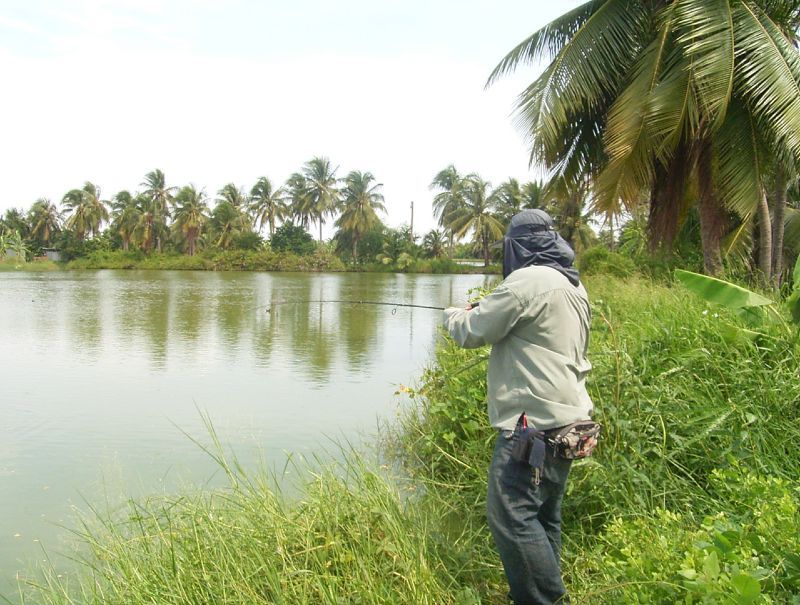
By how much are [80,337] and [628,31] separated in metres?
10.1

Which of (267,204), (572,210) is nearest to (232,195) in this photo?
(267,204)

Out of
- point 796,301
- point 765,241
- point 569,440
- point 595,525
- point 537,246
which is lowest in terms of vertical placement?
point 595,525

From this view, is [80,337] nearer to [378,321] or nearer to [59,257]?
[378,321]

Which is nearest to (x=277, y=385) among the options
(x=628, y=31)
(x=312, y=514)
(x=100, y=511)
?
(x=100, y=511)

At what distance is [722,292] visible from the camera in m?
3.74

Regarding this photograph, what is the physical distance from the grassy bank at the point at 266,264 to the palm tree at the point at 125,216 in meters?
4.72

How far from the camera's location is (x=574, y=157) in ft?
36.3

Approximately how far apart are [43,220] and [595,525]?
67.2 meters

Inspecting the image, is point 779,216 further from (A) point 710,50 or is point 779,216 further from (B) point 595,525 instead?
(B) point 595,525

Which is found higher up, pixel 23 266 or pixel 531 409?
pixel 531 409

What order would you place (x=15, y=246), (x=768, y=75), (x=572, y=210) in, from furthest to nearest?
(x=15, y=246), (x=572, y=210), (x=768, y=75)

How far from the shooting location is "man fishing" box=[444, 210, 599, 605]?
2477mm

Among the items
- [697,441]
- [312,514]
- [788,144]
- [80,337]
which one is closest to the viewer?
[312,514]

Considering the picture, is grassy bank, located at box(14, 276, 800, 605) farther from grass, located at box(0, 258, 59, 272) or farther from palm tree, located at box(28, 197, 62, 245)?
palm tree, located at box(28, 197, 62, 245)
